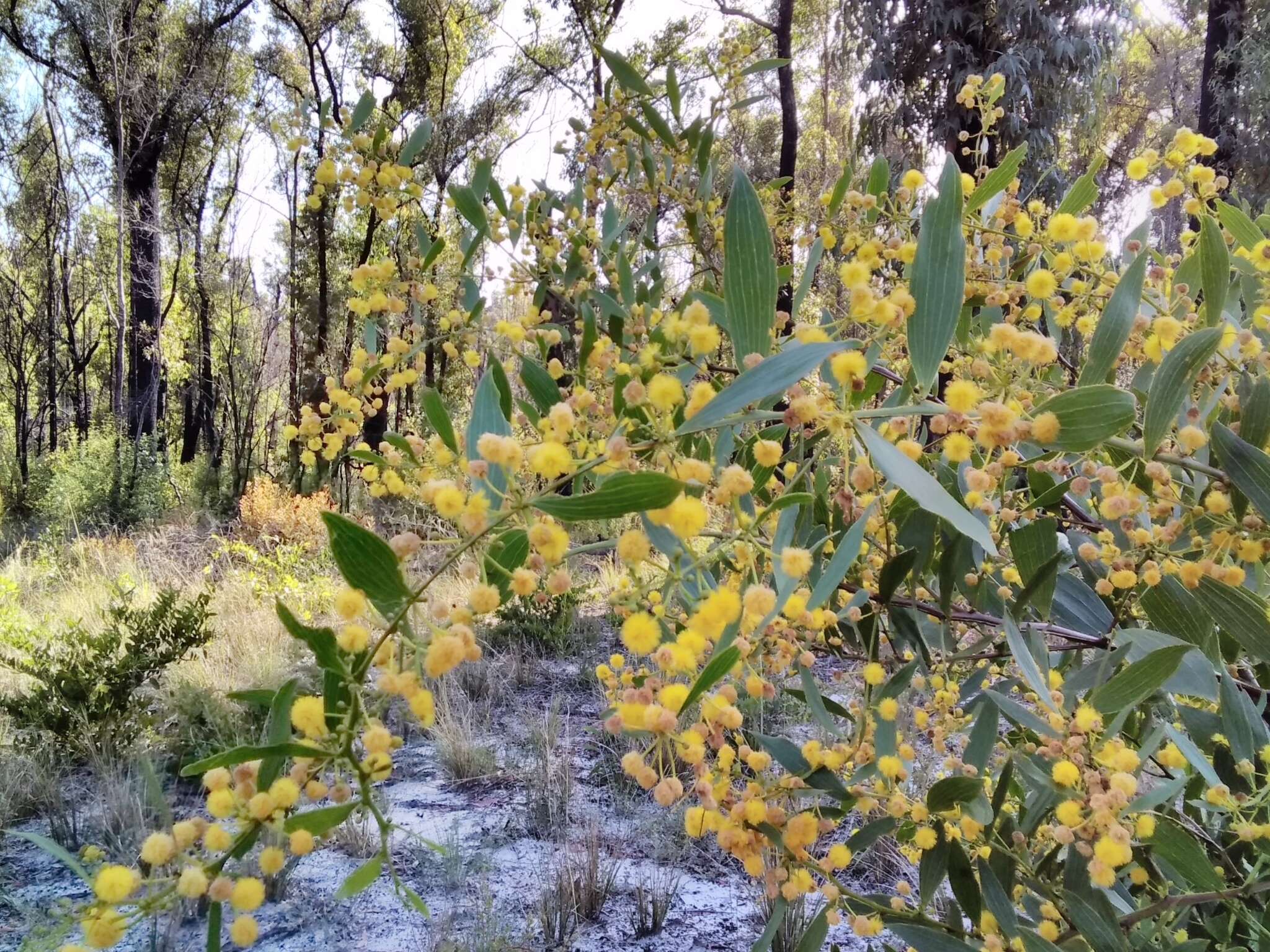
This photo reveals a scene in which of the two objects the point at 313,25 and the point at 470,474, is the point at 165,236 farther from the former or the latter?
the point at 470,474

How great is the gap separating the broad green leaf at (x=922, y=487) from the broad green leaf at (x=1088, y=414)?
0.27 feet

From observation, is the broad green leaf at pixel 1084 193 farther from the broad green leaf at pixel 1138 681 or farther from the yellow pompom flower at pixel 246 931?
the yellow pompom flower at pixel 246 931

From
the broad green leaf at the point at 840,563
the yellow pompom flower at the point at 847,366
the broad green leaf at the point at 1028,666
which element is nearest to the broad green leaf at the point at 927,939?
the broad green leaf at the point at 1028,666

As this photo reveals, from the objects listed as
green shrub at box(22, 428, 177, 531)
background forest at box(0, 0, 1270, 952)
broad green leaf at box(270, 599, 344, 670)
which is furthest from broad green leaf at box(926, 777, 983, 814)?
green shrub at box(22, 428, 177, 531)

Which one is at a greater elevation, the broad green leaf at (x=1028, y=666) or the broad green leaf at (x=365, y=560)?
the broad green leaf at (x=365, y=560)

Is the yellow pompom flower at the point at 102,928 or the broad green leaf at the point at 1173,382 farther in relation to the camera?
the broad green leaf at the point at 1173,382

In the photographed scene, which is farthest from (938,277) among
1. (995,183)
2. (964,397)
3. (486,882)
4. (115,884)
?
(486,882)

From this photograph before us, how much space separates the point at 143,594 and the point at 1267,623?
15.3ft

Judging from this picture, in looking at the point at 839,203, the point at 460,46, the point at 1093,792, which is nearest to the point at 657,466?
the point at 1093,792

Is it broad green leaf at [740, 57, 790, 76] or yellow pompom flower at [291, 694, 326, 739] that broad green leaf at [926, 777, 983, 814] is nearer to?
yellow pompom flower at [291, 694, 326, 739]

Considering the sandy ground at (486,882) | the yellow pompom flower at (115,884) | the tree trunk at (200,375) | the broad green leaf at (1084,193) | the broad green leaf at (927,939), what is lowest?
the sandy ground at (486,882)

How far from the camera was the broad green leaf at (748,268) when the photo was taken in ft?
1.29

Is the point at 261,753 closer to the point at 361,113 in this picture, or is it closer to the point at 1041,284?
the point at 1041,284

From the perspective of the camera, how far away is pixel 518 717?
9.26 feet
